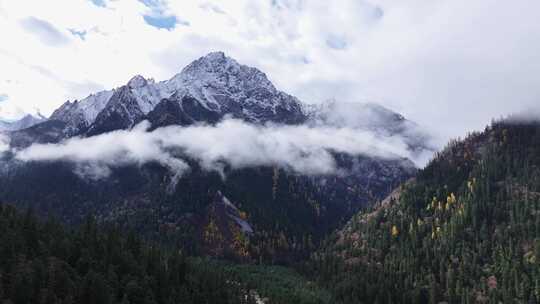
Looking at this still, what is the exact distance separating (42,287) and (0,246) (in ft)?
95.8

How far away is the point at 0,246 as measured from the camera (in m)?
173

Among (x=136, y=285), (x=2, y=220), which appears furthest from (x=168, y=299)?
(x=2, y=220)

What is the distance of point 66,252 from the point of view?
193m

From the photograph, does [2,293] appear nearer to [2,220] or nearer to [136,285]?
[136,285]

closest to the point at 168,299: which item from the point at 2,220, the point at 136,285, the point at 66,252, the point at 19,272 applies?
the point at 136,285

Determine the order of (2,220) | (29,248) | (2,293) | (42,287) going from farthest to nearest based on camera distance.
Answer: (2,220), (29,248), (42,287), (2,293)

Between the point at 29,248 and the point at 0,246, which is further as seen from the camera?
the point at 29,248

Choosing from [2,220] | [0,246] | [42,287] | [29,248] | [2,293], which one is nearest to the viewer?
[2,293]

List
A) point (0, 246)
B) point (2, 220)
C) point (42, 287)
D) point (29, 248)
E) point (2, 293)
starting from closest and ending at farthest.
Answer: point (2, 293) < point (42, 287) < point (0, 246) < point (29, 248) < point (2, 220)

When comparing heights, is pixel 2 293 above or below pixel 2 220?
below

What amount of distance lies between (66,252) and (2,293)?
49.9m

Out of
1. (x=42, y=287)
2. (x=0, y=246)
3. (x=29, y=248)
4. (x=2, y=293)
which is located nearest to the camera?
(x=2, y=293)

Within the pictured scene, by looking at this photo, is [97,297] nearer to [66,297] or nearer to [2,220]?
[66,297]

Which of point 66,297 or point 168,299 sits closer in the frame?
point 66,297
